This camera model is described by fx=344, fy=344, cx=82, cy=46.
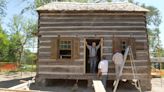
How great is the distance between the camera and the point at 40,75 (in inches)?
789

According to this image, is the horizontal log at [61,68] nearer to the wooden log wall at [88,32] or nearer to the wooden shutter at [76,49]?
the wooden log wall at [88,32]

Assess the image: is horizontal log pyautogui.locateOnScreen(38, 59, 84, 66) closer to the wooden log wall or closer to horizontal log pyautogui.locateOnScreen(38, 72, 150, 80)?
the wooden log wall

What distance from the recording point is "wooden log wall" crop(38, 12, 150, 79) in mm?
19859

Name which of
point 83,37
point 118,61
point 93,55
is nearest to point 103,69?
point 118,61

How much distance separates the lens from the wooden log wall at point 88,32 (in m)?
19.9

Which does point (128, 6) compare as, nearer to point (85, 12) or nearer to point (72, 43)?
point (85, 12)

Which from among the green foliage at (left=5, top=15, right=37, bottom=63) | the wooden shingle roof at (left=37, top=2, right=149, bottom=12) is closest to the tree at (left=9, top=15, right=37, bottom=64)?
the green foliage at (left=5, top=15, right=37, bottom=63)

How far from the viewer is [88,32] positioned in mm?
20094

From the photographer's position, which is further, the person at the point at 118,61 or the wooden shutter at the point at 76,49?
the wooden shutter at the point at 76,49

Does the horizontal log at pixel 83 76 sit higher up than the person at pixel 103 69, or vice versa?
the person at pixel 103 69

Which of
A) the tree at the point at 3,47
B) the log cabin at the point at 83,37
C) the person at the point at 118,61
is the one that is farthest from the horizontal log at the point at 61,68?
the tree at the point at 3,47

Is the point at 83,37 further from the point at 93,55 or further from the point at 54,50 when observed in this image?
the point at 54,50

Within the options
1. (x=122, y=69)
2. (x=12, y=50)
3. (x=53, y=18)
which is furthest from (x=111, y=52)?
(x=12, y=50)

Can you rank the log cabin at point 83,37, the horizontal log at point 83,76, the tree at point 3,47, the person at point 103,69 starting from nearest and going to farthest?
1. the person at point 103,69
2. the horizontal log at point 83,76
3. the log cabin at point 83,37
4. the tree at point 3,47
